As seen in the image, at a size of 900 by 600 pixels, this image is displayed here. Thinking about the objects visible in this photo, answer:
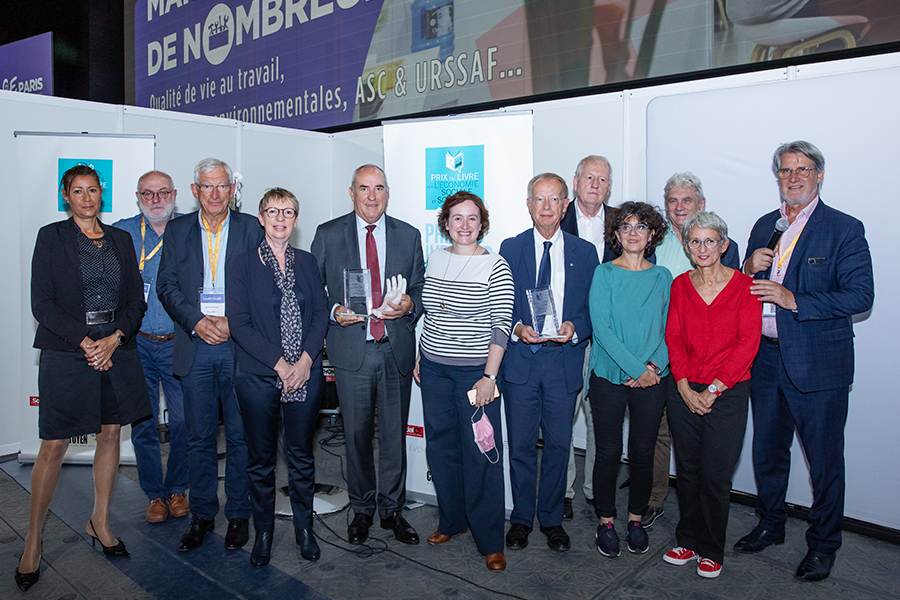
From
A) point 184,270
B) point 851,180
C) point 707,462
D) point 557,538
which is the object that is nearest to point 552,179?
point 707,462

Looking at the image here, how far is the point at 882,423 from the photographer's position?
320 cm

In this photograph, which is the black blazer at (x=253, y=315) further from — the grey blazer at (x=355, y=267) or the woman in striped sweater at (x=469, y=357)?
the woman in striped sweater at (x=469, y=357)

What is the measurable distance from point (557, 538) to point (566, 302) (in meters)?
1.16

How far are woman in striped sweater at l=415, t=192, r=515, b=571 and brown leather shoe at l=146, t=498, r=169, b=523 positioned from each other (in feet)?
5.15

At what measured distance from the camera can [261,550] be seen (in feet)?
9.31

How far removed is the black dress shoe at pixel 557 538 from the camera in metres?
2.98

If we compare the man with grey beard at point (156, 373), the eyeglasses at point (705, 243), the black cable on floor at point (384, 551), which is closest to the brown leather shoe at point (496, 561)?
the black cable on floor at point (384, 551)

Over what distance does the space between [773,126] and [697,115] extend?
0.43m

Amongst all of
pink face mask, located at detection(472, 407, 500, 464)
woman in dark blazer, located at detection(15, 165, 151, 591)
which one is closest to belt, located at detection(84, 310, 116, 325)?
woman in dark blazer, located at detection(15, 165, 151, 591)

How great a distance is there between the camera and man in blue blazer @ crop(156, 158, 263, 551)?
9.86 feet

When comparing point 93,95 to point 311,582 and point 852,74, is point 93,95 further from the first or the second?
point 852,74

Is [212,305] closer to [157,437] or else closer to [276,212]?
[276,212]

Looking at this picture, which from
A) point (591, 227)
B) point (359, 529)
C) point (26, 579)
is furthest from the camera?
point (591, 227)

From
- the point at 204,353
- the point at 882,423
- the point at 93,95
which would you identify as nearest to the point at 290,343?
the point at 204,353
